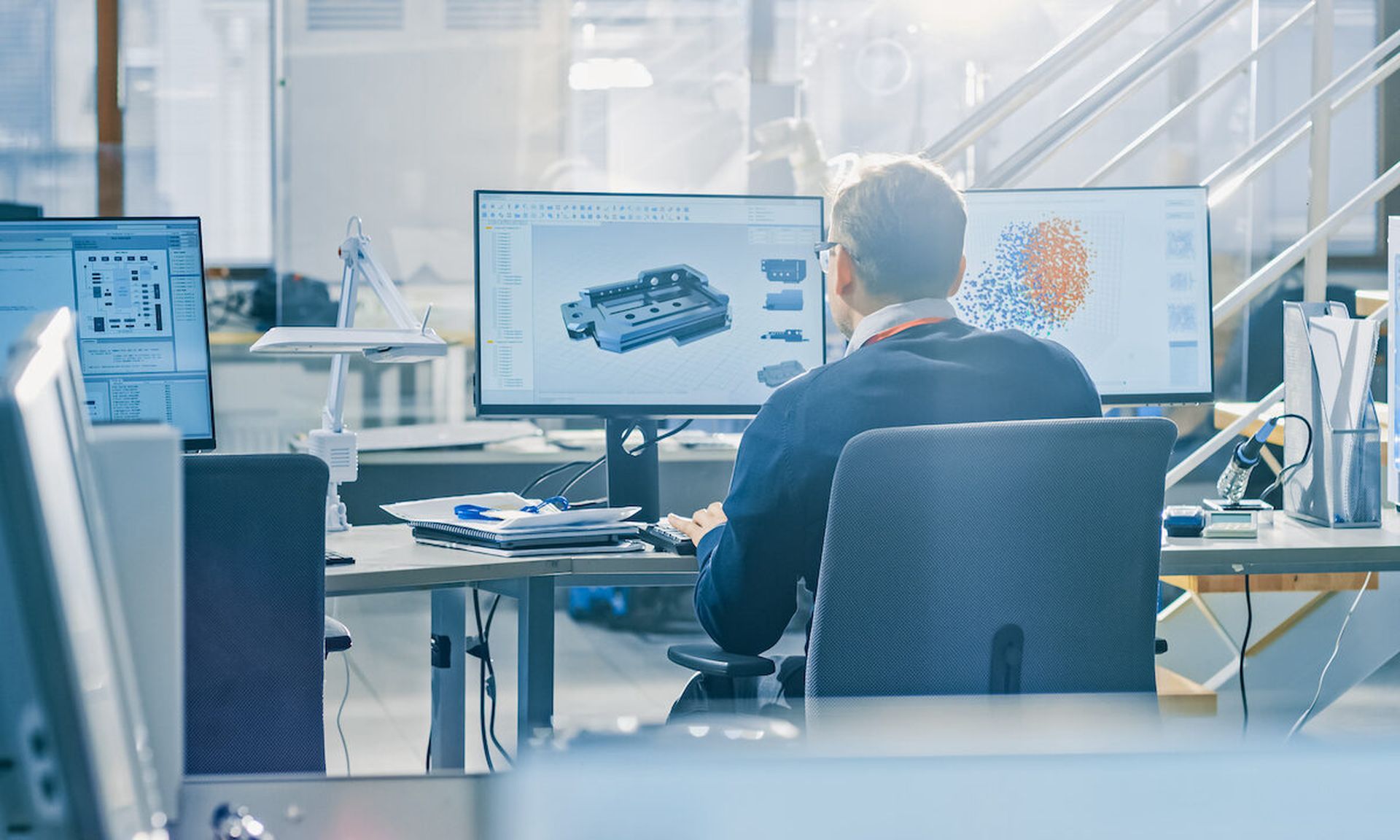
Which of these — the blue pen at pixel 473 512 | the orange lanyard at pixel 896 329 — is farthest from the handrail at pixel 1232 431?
the blue pen at pixel 473 512

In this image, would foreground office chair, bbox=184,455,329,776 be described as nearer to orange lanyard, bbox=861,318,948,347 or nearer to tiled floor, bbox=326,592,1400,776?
orange lanyard, bbox=861,318,948,347

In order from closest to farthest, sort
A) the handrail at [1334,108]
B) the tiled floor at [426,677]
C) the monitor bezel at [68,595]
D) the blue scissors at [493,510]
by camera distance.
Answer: the monitor bezel at [68,595]
the blue scissors at [493,510]
the handrail at [1334,108]
the tiled floor at [426,677]

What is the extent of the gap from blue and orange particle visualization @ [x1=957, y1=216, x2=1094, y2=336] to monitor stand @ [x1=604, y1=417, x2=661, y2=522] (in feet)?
2.15

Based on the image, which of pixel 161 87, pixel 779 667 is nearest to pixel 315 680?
pixel 779 667

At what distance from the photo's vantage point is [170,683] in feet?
1.89

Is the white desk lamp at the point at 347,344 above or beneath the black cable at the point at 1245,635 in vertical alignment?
above

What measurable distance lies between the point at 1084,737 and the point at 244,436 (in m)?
4.05

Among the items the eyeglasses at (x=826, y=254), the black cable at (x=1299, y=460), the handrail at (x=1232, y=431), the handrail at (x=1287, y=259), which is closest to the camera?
the eyeglasses at (x=826, y=254)

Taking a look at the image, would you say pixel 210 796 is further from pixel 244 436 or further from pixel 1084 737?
pixel 244 436

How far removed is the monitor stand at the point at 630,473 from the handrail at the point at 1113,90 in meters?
0.90

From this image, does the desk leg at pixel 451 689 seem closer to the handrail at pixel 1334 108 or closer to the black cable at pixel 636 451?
the black cable at pixel 636 451

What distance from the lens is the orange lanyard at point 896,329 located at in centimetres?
164

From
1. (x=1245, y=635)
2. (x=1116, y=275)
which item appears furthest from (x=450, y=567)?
(x=1245, y=635)

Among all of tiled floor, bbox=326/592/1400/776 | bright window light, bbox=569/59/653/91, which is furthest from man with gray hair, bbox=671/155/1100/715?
bright window light, bbox=569/59/653/91
